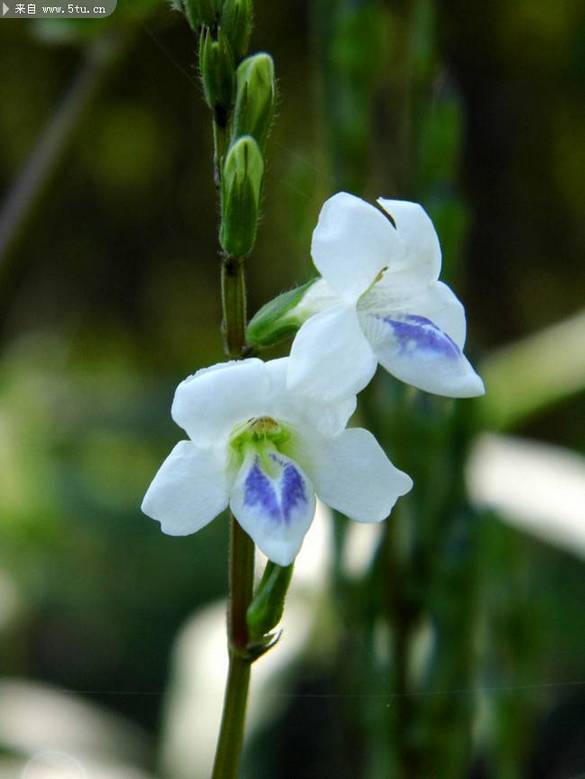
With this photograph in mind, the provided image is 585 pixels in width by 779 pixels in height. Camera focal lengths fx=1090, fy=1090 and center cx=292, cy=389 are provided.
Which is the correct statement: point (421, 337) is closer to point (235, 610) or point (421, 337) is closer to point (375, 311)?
point (375, 311)

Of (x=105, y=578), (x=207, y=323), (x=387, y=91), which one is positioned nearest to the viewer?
(x=105, y=578)

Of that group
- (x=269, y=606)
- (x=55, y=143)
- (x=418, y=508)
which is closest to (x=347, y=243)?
(x=269, y=606)

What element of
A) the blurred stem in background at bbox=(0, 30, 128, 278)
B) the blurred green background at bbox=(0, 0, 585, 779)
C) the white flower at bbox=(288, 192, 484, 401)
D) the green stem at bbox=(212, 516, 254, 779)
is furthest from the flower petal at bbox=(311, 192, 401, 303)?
the blurred stem in background at bbox=(0, 30, 128, 278)

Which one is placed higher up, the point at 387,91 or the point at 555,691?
the point at 387,91

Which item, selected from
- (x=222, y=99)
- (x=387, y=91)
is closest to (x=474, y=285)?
(x=387, y=91)

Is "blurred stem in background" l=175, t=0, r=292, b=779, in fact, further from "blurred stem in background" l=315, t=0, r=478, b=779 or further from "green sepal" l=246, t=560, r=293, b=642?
"blurred stem in background" l=315, t=0, r=478, b=779

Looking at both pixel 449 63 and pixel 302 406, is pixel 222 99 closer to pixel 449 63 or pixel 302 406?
pixel 302 406
